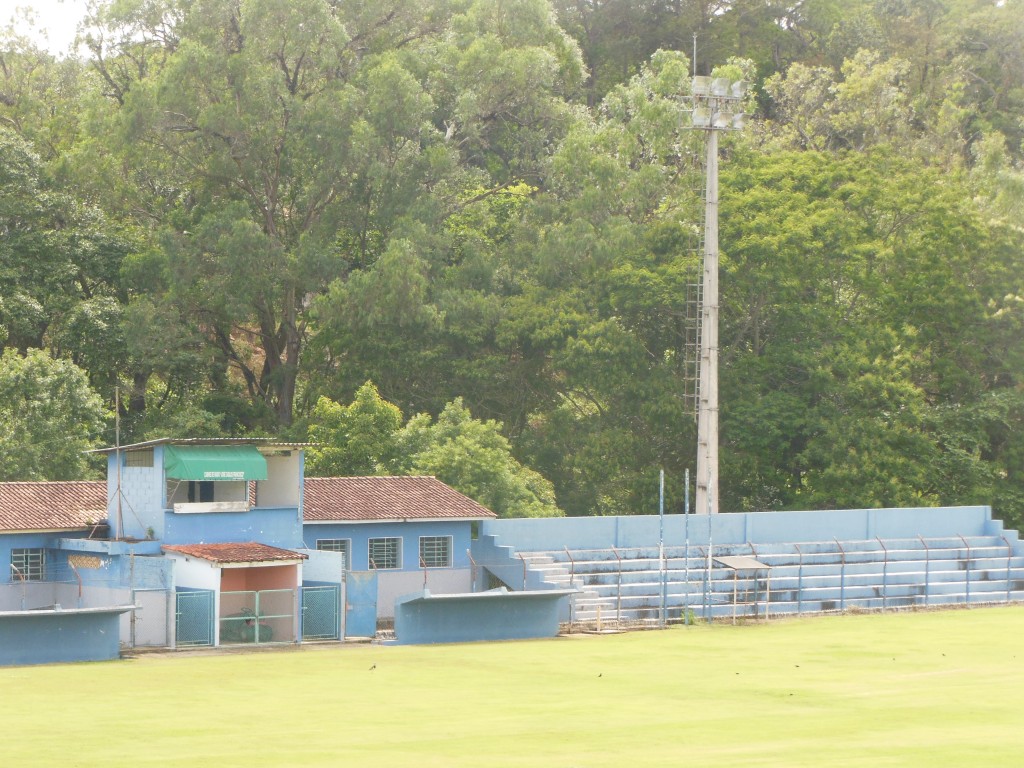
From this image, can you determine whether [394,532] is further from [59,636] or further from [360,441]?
[59,636]

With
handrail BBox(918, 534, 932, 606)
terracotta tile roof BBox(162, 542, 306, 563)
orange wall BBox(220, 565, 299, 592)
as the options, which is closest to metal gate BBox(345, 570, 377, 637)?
orange wall BBox(220, 565, 299, 592)

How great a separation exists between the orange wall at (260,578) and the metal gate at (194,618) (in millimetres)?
1393

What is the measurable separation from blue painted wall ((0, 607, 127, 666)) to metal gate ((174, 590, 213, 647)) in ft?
5.83

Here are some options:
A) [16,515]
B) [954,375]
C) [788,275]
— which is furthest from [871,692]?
[954,375]

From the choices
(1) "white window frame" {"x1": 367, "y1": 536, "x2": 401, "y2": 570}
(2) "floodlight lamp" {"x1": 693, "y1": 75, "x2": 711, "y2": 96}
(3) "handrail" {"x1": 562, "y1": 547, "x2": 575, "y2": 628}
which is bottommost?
(3) "handrail" {"x1": 562, "y1": 547, "x2": 575, "y2": 628}

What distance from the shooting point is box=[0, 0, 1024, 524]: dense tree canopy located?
51.4m

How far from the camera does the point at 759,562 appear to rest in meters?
39.2

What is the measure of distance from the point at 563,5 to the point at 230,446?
153 ft

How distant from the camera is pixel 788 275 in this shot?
50.8 meters

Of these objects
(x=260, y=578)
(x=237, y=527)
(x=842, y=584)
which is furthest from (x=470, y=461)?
(x=237, y=527)

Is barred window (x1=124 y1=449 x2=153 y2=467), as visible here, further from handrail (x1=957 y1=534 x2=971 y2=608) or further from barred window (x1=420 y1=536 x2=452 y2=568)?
handrail (x1=957 y1=534 x2=971 y2=608)

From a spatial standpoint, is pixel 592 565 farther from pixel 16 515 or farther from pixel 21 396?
pixel 21 396

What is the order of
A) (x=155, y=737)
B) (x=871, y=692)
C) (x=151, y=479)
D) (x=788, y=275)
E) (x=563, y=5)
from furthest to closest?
(x=563, y=5) → (x=788, y=275) → (x=151, y=479) → (x=871, y=692) → (x=155, y=737)

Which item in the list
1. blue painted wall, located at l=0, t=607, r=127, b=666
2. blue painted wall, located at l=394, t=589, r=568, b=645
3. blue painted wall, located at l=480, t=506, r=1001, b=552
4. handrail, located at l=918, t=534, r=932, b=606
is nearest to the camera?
blue painted wall, located at l=0, t=607, r=127, b=666
